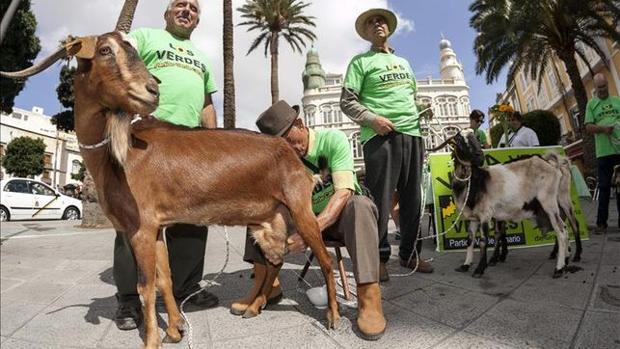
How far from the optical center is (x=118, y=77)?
71.7 inches

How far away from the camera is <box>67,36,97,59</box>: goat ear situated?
5.90 feet

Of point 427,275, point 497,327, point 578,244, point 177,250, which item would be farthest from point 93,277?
point 578,244

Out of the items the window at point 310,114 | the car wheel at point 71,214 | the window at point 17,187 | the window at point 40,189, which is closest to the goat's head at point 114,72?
the window at point 17,187

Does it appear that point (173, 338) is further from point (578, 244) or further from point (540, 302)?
point (578, 244)

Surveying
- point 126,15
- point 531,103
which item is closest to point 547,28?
point 126,15

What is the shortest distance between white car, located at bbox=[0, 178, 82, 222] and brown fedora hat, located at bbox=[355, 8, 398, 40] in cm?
1494

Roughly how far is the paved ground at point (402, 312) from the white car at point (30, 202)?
12.4 metres

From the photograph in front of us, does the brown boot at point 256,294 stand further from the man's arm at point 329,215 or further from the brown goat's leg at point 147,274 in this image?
the brown goat's leg at point 147,274

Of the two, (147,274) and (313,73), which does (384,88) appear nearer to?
(147,274)

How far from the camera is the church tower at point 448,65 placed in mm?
65688

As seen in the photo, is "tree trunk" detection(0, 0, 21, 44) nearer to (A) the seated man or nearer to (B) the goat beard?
(B) the goat beard

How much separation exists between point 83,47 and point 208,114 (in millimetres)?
1408

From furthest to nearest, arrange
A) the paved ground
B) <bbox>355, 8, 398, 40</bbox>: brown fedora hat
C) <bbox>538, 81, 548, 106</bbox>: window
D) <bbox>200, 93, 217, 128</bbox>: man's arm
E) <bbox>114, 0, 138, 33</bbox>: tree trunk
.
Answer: <bbox>538, 81, 548, 106</bbox>: window → <bbox>114, 0, 138, 33</bbox>: tree trunk → <bbox>355, 8, 398, 40</bbox>: brown fedora hat → <bbox>200, 93, 217, 128</bbox>: man's arm → the paved ground

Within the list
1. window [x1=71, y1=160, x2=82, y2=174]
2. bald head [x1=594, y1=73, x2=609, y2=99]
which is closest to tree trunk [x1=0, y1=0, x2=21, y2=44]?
bald head [x1=594, y1=73, x2=609, y2=99]
